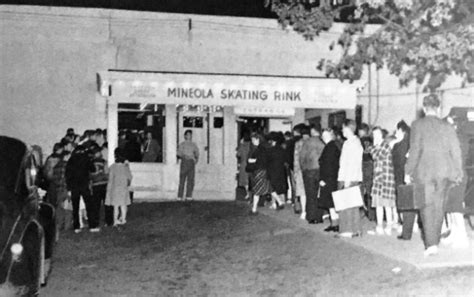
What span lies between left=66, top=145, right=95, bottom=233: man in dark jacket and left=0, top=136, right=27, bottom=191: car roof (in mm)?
6335

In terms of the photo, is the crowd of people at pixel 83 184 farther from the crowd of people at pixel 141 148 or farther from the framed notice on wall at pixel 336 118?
the framed notice on wall at pixel 336 118

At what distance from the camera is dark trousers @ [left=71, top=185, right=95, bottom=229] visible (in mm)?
15258

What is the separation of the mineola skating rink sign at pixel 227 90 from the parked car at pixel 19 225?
37.9ft

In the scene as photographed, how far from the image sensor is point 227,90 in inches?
831

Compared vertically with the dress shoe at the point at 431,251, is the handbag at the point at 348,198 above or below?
above

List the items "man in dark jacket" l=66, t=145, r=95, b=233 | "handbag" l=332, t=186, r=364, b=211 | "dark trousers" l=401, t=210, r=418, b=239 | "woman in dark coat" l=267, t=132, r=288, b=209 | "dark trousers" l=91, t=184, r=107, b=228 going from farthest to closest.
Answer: "woman in dark coat" l=267, t=132, r=288, b=209 < "dark trousers" l=91, t=184, r=107, b=228 < "man in dark jacket" l=66, t=145, r=95, b=233 < "handbag" l=332, t=186, r=364, b=211 < "dark trousers" l=401, t=210, r=418, b=239

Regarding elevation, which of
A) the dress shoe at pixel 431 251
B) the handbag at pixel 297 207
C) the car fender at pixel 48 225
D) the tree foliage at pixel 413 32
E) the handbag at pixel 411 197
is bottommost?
the handbag at pixel 297 207

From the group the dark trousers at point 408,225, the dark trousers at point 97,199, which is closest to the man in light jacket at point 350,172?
the dark trousers at point 408,225

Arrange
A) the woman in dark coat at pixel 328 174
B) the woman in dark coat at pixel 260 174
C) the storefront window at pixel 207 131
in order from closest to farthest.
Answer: the woman in dark coat at pixel 328 174 < the woman in dark coat at pixel 260 174 < the storefront window at pixel 207 131

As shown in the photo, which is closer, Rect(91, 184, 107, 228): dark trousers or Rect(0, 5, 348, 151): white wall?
Rect(91, 184, 107, 228): dark trousers

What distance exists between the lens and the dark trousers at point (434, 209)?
984cm

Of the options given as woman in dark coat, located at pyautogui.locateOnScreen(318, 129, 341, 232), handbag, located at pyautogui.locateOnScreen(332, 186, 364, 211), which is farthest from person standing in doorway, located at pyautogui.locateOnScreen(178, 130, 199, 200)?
handbag, located at pyautogui.locateOnScreen(332, 186, 364, 211)

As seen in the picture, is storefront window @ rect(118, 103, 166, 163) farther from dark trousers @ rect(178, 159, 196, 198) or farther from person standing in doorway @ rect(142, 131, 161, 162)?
dark trousers @ rect(178, 159, 196, 198)

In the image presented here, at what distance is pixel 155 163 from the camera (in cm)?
2167
